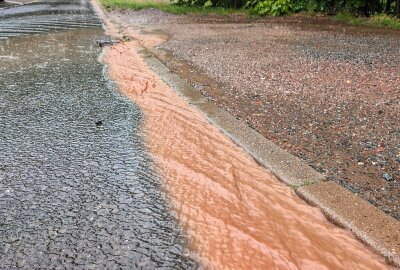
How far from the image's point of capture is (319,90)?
5578 mm

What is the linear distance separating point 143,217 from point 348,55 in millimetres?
6653

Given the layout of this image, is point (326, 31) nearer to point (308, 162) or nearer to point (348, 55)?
point (348, 55)

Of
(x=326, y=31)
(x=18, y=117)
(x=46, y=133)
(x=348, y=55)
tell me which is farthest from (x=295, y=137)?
(x=326, y=31)

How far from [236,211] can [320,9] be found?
1438 cm

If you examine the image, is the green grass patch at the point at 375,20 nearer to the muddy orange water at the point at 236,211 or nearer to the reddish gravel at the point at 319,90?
the reddish gravel at the point at 319,90

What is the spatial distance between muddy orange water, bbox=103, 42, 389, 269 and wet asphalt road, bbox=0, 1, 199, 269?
0.55ft

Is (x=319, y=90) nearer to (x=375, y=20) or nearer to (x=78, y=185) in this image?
(x=78, y=185)

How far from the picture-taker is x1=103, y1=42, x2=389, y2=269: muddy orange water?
2.44 metres

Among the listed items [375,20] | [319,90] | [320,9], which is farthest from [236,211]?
[320,9]

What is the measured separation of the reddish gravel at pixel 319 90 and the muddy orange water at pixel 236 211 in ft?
1.77

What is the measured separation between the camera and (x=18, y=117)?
15.4 feet

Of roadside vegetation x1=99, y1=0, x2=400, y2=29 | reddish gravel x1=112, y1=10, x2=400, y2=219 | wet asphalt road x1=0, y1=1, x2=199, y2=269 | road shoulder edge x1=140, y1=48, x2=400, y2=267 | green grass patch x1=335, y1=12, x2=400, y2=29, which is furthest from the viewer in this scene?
roadside vegetation x1=99, y1=0, x2=400, y2=29

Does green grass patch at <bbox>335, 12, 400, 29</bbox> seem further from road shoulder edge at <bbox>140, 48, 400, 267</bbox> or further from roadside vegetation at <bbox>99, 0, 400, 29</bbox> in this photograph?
road shoulder edge at <bbox>140, 48, 400, 267</bbox>

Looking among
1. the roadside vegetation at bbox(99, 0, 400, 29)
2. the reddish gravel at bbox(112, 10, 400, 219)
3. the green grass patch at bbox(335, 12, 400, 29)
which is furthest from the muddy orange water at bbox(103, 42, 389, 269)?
the roadside vegetation at bbox(99, 0, 400, 29)
